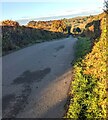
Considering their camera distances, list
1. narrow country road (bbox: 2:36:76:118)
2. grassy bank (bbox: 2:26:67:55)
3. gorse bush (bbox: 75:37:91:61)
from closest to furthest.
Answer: narrow country road (bbox: 2:36:76:118) → gorse bush (bbox: 75:37:91:61) → grassy bank (bbox: 2:26:67:55)

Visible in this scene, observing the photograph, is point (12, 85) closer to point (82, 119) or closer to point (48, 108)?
point (48, 108)

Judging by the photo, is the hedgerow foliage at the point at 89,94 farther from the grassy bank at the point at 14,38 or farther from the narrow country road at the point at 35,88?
the grassy bank at the point at 14,38

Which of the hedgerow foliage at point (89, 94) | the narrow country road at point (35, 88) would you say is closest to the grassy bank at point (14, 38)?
the narrow country road at point (35, 88)

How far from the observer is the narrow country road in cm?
986

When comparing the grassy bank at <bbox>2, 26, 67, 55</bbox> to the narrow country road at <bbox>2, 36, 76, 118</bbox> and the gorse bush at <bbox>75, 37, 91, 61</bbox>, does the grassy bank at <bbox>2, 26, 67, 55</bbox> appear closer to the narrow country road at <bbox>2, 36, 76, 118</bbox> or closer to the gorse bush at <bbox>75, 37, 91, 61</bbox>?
the gorse bush at <bbox>75, 37, 91, 61</bbox>

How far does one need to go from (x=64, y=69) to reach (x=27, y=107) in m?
5.97

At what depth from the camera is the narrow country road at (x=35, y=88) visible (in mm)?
9859

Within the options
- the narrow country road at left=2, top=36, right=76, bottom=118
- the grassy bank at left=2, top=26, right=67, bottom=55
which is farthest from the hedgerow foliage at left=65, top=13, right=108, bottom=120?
the grassy bank at left=2, top=26, right=67, bottom=55

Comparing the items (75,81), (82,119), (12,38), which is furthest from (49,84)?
(12,38)

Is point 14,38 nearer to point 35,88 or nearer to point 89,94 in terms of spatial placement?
point 35,88

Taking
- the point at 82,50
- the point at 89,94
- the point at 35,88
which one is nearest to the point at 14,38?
the point at 82,50

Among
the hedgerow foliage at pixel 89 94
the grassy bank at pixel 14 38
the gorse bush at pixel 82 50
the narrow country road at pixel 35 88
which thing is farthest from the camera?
the grassy bank at pixel 14 38

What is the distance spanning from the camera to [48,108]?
32.9ft

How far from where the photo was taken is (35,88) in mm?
12523
